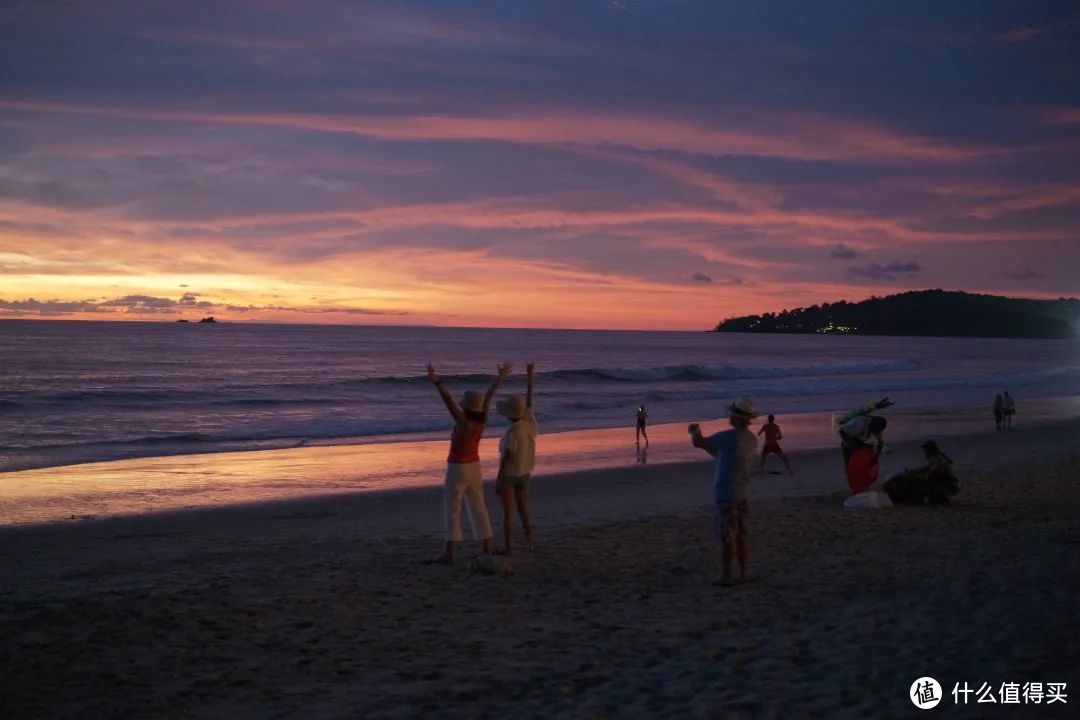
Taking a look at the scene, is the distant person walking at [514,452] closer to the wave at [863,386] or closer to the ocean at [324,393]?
the ocean at [324,393]

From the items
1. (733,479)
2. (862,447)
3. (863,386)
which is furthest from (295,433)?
(863,386)

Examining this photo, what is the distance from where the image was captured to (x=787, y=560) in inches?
370

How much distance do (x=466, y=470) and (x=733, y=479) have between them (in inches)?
101

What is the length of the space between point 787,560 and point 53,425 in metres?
26.2

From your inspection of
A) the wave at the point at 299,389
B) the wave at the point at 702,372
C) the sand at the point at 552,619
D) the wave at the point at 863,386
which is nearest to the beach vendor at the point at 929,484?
the sand at the point at 552,619

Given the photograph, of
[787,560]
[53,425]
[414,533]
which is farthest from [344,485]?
[53,425]

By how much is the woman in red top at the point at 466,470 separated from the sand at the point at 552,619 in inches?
17.2

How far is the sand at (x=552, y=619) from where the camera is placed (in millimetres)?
5395

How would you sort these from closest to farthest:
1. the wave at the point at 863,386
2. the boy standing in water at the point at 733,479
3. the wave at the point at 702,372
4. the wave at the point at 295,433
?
the boy standing in water at the point at 733,479
the wave at the point at 295,433
the wave at the point at 863,386
the wave at the point at 702,372

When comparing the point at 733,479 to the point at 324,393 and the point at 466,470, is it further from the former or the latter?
the point at 324,393

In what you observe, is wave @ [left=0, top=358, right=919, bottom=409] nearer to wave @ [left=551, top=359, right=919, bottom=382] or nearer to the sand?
wave @ [left=551, top=359, right=919, bottom=382]

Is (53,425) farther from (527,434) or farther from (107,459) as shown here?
(527,434)

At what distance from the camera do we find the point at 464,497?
9.29 m

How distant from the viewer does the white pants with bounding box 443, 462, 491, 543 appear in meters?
9.02
